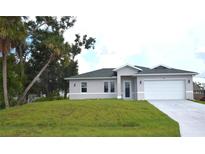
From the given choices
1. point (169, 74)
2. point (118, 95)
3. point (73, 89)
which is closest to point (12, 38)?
point (73, 89)

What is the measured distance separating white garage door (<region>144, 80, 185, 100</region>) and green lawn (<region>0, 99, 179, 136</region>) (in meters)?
10.0

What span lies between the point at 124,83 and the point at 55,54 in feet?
26.6

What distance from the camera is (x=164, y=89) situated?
2380cm

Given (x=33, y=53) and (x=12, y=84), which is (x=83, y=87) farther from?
(x=33, y=53)

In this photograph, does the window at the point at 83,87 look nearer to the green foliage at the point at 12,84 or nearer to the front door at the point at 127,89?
the front door at the point at 127,89

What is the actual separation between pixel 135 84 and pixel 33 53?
44.4 feet

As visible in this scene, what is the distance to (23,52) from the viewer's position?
29328mm

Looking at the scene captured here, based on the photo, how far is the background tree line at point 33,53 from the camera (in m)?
17.9

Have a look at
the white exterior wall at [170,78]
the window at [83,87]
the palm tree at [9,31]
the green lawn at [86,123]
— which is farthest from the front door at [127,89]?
the palm tree at [9,31]

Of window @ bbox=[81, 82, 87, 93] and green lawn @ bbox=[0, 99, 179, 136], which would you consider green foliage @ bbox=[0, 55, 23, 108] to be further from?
green lawn @ bbox=[0, 99, 179, 136]

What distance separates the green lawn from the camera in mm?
9245

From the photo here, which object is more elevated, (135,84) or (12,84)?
(12,84)

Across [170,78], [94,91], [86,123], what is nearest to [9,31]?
[86,123]

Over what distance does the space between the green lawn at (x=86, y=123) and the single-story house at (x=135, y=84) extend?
1009 cm
